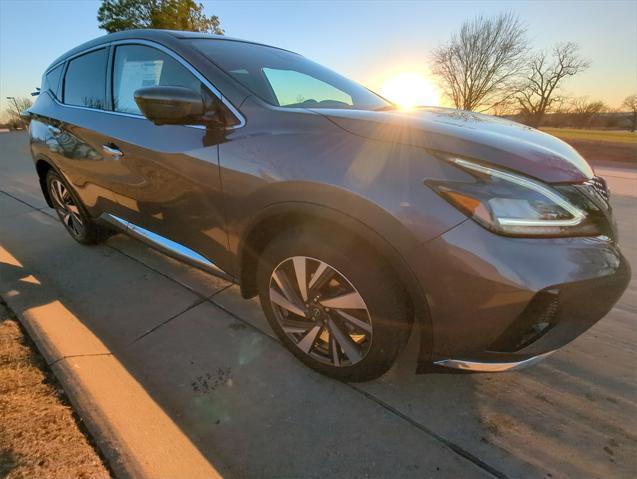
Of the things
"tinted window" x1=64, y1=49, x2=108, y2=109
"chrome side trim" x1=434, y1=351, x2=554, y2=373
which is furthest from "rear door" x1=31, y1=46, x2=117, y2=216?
"chrome side trim" x1=434, y1=351, x2=554, y2=373

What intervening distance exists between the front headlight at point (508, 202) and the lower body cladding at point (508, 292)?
1.6 inches

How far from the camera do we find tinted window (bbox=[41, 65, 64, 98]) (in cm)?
317

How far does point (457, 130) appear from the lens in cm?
146

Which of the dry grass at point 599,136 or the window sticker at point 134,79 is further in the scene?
the dry grass at point 599,136

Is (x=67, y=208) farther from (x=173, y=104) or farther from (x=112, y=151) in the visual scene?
(x=173, y=104)

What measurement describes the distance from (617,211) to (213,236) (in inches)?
206

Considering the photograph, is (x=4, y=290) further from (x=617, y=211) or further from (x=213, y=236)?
(x=617, y=211)

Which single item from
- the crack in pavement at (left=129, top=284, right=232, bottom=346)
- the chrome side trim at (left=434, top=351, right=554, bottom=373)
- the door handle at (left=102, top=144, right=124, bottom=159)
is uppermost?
the door handle at (left=102, top=144, right=124, bottom=159)

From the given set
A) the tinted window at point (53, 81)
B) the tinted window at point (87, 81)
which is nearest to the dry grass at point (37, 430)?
the tinted window at point (87, 81)

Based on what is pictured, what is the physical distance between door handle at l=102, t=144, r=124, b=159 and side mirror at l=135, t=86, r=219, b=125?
66cm

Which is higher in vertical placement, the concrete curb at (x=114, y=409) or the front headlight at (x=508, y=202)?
the front headlight at (x=508, y=202)

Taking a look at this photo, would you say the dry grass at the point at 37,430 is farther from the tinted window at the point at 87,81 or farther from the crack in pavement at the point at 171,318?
the tinted window at the point at 87,81

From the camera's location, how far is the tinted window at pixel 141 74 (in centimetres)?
199

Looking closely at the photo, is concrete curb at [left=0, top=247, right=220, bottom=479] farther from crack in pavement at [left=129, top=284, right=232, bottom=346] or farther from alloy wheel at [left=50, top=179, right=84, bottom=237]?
alloy wheel at [left=50, top=179, right=84, bottom=237]
